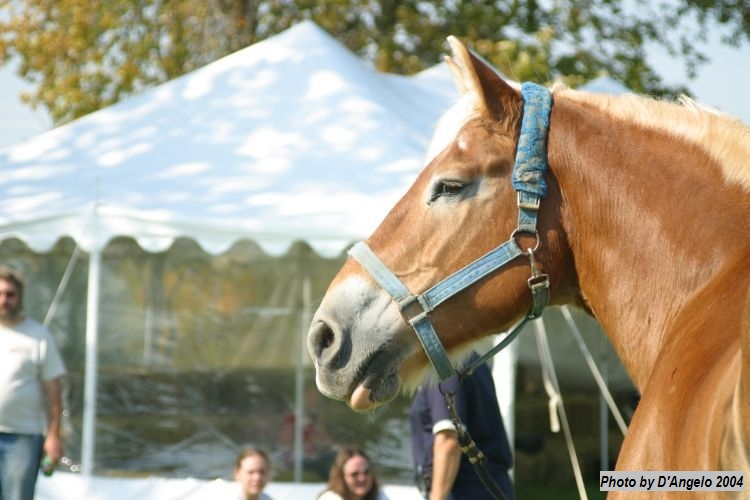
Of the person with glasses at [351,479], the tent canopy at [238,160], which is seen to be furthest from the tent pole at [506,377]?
the person with glasses at [351,479]

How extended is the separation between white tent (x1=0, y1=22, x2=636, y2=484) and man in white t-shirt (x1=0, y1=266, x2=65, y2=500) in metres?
0.78

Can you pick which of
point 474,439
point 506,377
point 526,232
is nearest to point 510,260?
point 526,232

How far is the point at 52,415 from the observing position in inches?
250

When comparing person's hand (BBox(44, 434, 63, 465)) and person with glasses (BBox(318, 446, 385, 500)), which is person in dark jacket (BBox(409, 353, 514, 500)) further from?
person's hand (BBox(44, 434, 63, 465))

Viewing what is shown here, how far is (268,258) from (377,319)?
6502 millimetres

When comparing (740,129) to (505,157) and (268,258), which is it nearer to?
(505,157)

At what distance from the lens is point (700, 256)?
7.39 feet

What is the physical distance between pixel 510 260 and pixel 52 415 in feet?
15.2

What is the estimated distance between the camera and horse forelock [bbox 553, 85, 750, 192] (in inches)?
90.4

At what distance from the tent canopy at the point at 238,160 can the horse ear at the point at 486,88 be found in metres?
4.44

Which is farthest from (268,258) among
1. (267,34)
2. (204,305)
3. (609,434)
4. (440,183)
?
(267,34)

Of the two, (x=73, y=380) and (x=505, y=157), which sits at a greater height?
(x=73, y=380)

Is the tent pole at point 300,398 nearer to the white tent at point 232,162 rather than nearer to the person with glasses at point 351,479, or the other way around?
the white tent at point 232,162

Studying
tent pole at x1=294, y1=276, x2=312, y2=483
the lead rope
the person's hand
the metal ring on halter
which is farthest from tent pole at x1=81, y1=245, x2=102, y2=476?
the metal ring on halter
